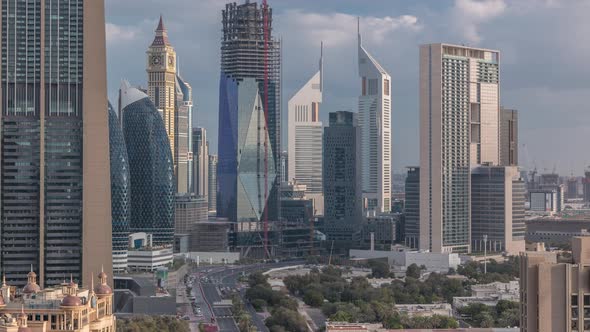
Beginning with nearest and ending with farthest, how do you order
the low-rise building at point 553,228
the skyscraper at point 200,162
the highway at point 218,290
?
the highway at point 218,290
the low-rise building at point 553,228
the skyscraper at point 200,162

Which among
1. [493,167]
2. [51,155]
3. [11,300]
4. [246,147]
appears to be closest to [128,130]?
[246,147]

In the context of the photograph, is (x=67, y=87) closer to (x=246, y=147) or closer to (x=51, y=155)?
(x=51, y=155)

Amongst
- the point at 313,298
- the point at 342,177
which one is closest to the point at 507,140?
the point at 342,177

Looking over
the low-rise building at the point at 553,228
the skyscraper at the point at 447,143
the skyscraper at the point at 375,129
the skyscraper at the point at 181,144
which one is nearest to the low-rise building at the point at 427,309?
the skyscraper at the point at 447,143

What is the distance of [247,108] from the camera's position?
422 feet

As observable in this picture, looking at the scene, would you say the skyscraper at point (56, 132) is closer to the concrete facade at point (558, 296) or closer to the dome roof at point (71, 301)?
the dome roof at point (71, 301)

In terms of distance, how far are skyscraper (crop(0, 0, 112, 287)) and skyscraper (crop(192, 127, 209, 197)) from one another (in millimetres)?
121122

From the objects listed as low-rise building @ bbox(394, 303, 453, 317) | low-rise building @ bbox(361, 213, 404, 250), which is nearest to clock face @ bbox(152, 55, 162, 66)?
low-rise building @ bbox(361, 213, 404, 250)

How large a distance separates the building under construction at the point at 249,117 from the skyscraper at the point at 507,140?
940 inches

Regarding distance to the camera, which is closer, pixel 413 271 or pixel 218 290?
pixel 218 290

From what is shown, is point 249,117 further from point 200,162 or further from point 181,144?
point 200,162

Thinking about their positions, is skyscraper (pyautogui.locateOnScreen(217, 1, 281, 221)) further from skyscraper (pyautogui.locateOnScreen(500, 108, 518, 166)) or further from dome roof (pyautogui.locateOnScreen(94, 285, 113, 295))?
dome roof (pyautogui.locateOnScreen(94, 285, 113, 295))

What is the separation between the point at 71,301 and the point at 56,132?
3826 cm

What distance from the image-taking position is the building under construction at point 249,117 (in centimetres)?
12875
